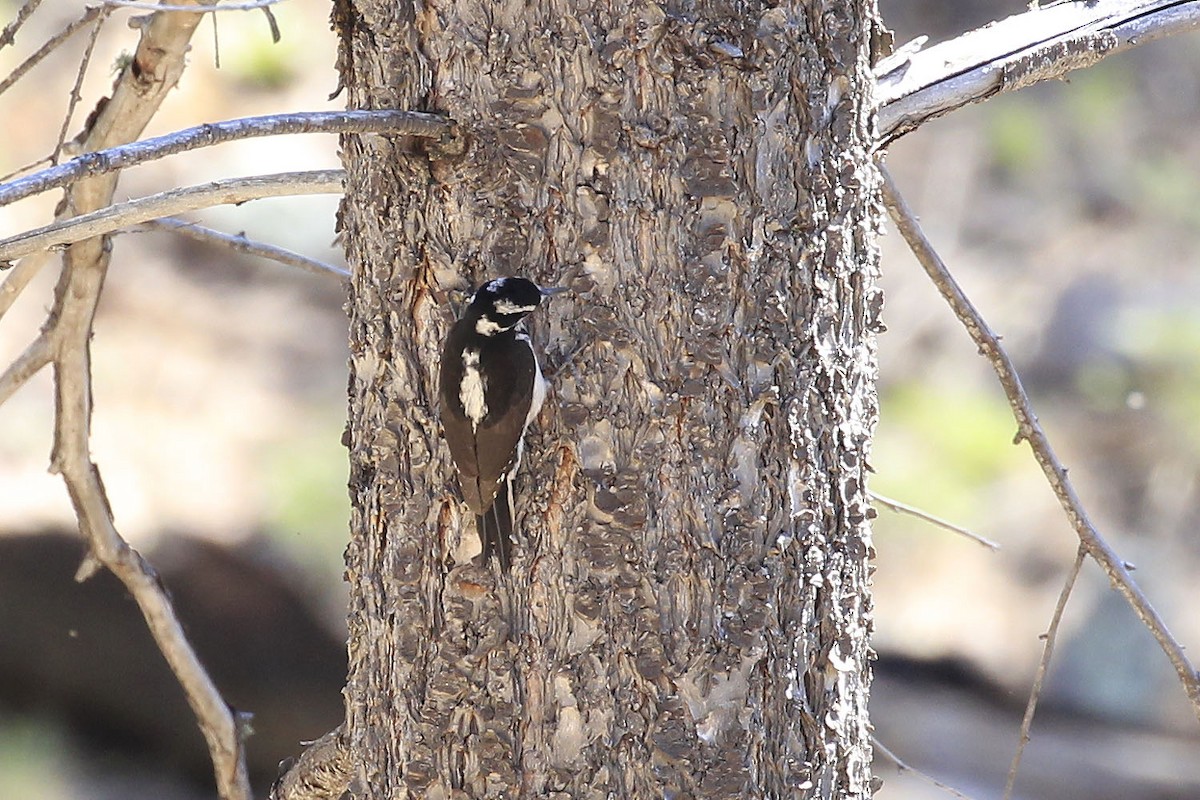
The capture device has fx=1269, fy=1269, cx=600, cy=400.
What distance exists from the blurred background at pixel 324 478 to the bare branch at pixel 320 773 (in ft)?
12.7

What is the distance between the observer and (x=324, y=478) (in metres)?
7.43

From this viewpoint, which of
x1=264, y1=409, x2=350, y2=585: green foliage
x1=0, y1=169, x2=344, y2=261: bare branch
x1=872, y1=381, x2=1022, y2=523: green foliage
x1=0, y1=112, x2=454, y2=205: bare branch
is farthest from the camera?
x1=872, y1=381, x2=1022, y2=523: green foliage

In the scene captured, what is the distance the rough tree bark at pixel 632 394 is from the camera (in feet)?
5.83

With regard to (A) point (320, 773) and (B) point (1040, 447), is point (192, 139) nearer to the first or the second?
(A) point (320, 773)

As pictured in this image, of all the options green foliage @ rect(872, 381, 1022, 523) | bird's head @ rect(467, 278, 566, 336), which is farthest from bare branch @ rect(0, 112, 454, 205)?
green foliage @ rect(872, 381, 1022, 523)

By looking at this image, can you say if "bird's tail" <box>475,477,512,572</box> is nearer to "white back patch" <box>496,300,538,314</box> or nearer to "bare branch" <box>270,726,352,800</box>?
"white back patch" <box>496,300,538,314</box>

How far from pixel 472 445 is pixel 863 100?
80cm

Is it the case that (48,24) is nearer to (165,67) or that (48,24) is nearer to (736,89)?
(165,67)

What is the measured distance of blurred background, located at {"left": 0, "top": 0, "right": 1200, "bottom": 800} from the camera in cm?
696

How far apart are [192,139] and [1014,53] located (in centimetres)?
150

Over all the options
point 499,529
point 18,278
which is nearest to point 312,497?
point 18,278

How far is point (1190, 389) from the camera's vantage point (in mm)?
8961

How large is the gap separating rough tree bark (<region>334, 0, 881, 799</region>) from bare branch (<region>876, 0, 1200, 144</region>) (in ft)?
1.16

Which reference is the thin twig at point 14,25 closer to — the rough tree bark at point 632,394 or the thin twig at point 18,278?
the thin twig at point 18,278
